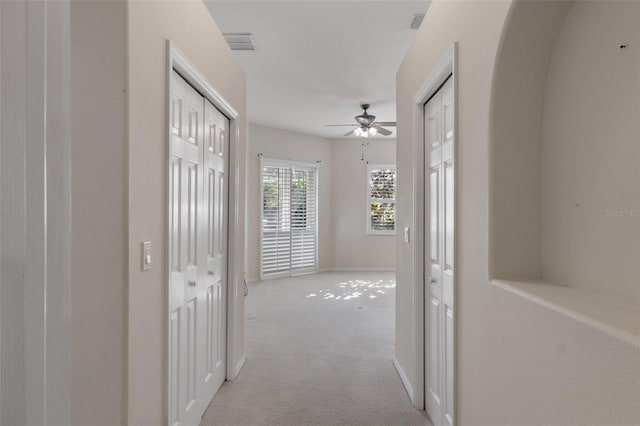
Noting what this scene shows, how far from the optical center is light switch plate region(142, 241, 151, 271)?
154 centimetres

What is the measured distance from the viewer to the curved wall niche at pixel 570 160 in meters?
0.95

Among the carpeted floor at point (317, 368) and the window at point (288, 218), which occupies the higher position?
the window at point (288, 218)

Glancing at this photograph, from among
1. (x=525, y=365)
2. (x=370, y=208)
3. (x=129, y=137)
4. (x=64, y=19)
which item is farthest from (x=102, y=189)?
(x=370, y=208)

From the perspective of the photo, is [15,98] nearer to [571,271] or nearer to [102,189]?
[102,189]

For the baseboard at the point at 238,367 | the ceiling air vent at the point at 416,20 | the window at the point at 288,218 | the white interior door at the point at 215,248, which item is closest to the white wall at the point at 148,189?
the white interior door at the point at 215,248

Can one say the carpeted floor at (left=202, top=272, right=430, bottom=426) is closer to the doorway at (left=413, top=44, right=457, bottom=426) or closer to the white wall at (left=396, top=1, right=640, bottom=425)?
the doorway at (left=413, top=44, right=457, bottom=426)

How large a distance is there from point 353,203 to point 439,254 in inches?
224

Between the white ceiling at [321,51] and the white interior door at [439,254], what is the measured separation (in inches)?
44.5

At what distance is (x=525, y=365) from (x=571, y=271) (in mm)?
331

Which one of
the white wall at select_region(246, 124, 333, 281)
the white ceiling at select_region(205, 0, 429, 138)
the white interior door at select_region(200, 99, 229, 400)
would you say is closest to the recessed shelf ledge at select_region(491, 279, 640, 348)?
the white interior door at select_region(200, 99, 229, 400)

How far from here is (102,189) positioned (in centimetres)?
141

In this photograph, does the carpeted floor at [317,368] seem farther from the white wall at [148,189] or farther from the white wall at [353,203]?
the white wall at [353,203]

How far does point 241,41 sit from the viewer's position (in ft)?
11.0

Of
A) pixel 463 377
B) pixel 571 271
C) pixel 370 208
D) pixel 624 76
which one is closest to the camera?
pixel 624 76
